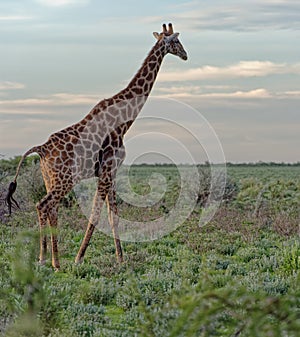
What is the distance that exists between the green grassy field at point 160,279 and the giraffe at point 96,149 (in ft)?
1.81

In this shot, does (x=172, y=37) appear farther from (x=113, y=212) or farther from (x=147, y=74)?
(x=113, y=212)

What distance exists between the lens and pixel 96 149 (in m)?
10.5

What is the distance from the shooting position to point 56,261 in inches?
398

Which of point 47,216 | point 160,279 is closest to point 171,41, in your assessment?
point 47,216

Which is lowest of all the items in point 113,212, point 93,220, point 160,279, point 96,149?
point 160,279

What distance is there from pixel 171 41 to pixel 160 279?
3862mm

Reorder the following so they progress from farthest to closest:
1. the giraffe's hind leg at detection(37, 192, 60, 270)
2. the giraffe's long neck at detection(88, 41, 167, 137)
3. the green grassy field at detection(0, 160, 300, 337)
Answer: the giraffe's long neck at detection(88, 41, 167, 137)
the giraffe's hind leg at detection(37, 192, 60, 270)
the green grassy field at detection(0, 160, 300, 337)

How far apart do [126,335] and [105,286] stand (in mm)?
2358

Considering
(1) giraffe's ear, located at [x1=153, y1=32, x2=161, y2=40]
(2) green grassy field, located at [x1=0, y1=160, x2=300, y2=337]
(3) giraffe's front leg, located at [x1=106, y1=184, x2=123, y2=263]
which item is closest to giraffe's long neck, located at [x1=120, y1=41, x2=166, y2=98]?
(1) giraffe's ear, located at [x1=153, y1=32, x2=161, y2=40]

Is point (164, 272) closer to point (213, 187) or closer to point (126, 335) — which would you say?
point (126, 335)

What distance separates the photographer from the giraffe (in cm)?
1020

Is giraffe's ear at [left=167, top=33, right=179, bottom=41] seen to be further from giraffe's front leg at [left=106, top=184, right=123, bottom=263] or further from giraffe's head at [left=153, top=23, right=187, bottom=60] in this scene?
giraffe's front leg at [left=106, top=184, right=123, bottom=263]

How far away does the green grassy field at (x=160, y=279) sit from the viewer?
2.74 meters

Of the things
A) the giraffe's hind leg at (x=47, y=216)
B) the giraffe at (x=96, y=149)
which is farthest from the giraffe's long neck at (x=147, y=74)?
the giraffe's hind leg at (x=47, y=216)
